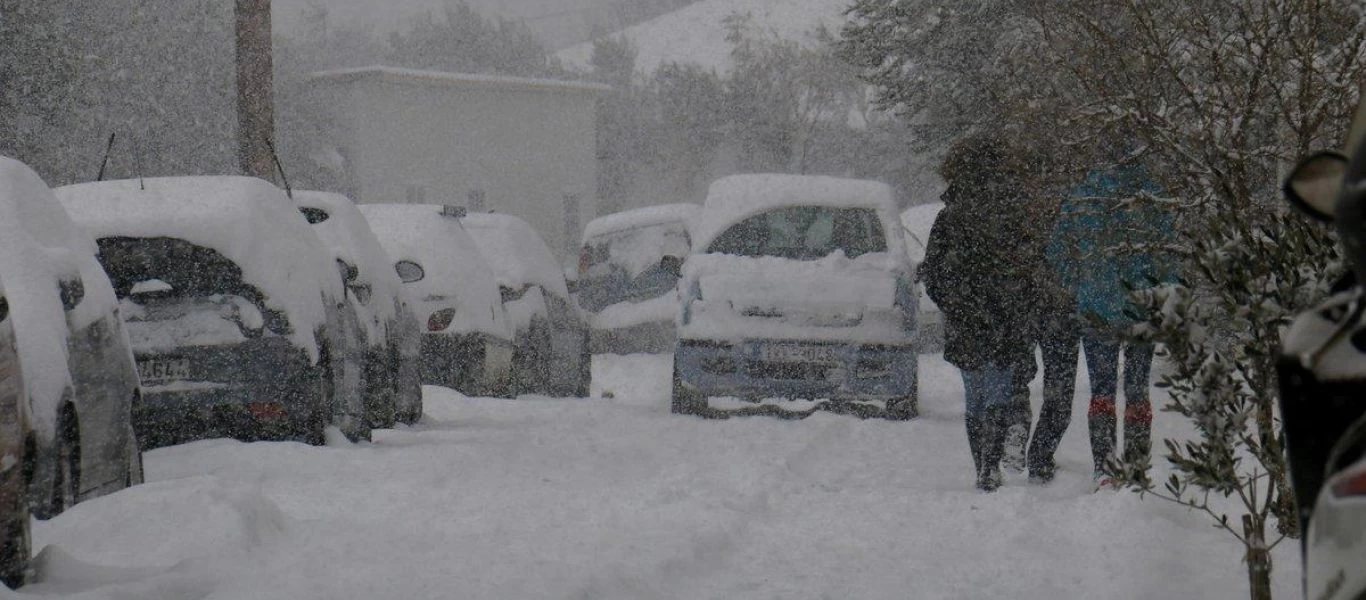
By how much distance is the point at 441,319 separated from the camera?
13695 millimetres

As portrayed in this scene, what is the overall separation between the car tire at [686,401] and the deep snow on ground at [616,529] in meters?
2.18

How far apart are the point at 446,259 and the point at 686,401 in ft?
7.42

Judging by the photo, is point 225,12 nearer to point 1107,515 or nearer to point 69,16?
point 69,16

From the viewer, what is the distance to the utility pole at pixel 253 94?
16422 mm

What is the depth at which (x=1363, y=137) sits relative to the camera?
80.0 inches

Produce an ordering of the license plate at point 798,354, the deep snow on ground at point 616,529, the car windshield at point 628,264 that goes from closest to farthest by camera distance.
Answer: the deep snow on ground at point 616,529, the license plate at point 798,354, the car windshield at point 628,264

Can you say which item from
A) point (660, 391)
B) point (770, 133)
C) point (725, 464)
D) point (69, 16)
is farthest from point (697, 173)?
point (725, 464)

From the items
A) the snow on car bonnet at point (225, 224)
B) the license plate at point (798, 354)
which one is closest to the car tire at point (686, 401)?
the license plate at point (798, 354)

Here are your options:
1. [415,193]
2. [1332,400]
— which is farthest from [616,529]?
[415,193]

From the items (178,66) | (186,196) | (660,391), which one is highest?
(178,66)

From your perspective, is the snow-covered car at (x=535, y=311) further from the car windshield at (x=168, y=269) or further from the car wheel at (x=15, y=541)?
the car wheel at (x=15, y=541)

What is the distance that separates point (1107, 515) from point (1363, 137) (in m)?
5.18

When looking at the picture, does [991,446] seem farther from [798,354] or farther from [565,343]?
[565,343]

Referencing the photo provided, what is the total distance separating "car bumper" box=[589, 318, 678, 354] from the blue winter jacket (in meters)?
11.6
